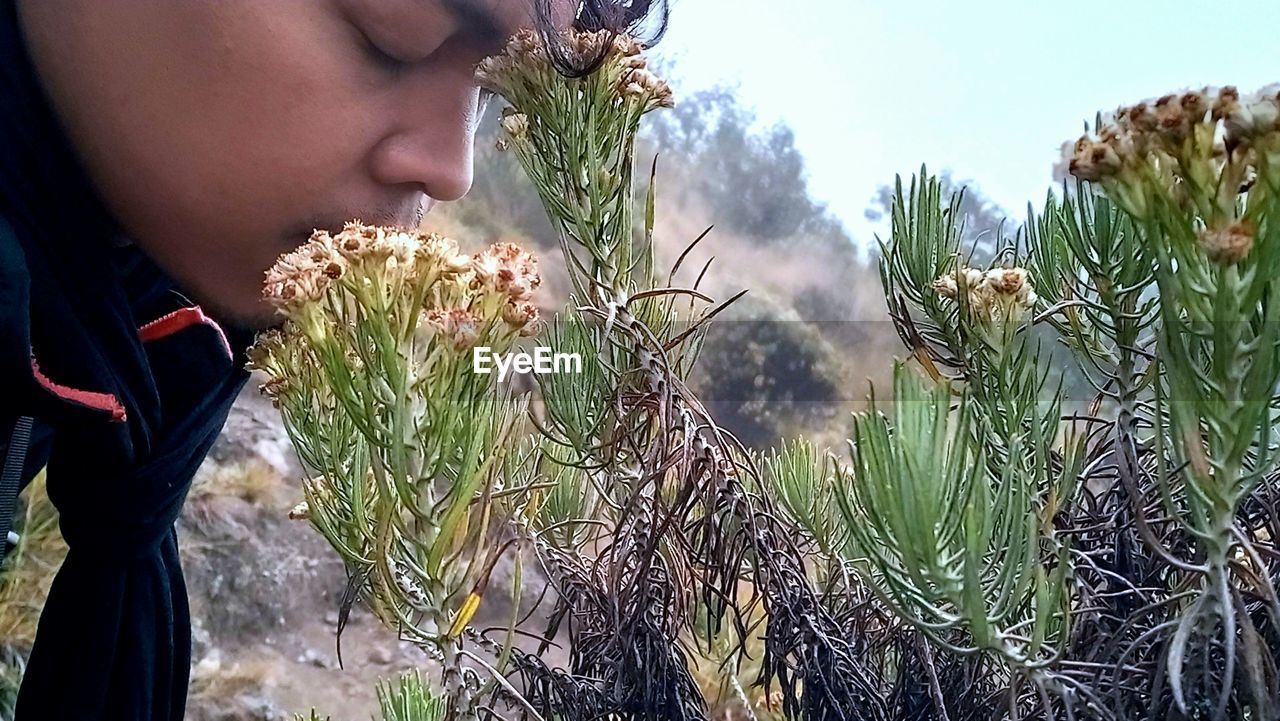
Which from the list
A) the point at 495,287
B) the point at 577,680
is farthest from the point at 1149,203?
the point at 577,680

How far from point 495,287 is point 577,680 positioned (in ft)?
0.72

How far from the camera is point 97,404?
19.5 inches

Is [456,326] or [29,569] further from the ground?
[456,326]

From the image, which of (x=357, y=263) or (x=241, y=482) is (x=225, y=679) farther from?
(x=357, y=263)

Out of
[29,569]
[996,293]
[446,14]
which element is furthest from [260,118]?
[29,569]

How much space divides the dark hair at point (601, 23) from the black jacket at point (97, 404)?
35 centimetres

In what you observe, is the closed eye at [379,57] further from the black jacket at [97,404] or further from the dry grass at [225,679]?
the dry grass at [225,679]

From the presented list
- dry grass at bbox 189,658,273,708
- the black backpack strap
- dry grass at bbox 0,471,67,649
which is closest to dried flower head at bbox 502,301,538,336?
the black backpack strap

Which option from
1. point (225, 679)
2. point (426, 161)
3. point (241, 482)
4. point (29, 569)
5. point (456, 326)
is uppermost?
point (426, 161)

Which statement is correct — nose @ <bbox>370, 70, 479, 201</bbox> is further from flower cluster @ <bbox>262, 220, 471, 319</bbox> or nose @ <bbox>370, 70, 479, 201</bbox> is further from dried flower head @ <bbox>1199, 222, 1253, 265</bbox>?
dried flower head @ <bbox>1199, 222, 1253, 265</bbox>

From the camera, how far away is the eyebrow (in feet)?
1.40

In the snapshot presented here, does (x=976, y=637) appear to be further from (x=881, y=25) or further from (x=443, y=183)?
(x=881, y=25)

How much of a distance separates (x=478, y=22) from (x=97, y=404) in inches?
13.9

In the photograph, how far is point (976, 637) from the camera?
0.79ft
